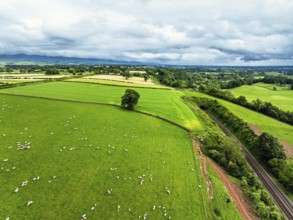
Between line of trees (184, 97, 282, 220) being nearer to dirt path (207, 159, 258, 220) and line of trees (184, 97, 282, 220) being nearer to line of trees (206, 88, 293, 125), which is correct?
dirt path (207, 159, 258, 220)

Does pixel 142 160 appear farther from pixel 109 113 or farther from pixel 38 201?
pixel 109 113

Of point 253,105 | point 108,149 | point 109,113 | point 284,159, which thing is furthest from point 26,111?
point 253,105

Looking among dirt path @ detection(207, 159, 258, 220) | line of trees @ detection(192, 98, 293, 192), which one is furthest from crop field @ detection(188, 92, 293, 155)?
dirt path @ detection(207, 159, 258, 220)

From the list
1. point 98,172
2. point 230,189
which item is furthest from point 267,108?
point 98,172

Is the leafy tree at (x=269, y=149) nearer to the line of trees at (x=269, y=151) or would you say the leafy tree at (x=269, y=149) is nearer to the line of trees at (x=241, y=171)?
the line of trees at (x=269, y=151)

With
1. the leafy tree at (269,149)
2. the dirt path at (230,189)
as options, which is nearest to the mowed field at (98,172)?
the dirt path at (230,189)

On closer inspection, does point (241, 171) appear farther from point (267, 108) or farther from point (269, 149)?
point (267, 108)
